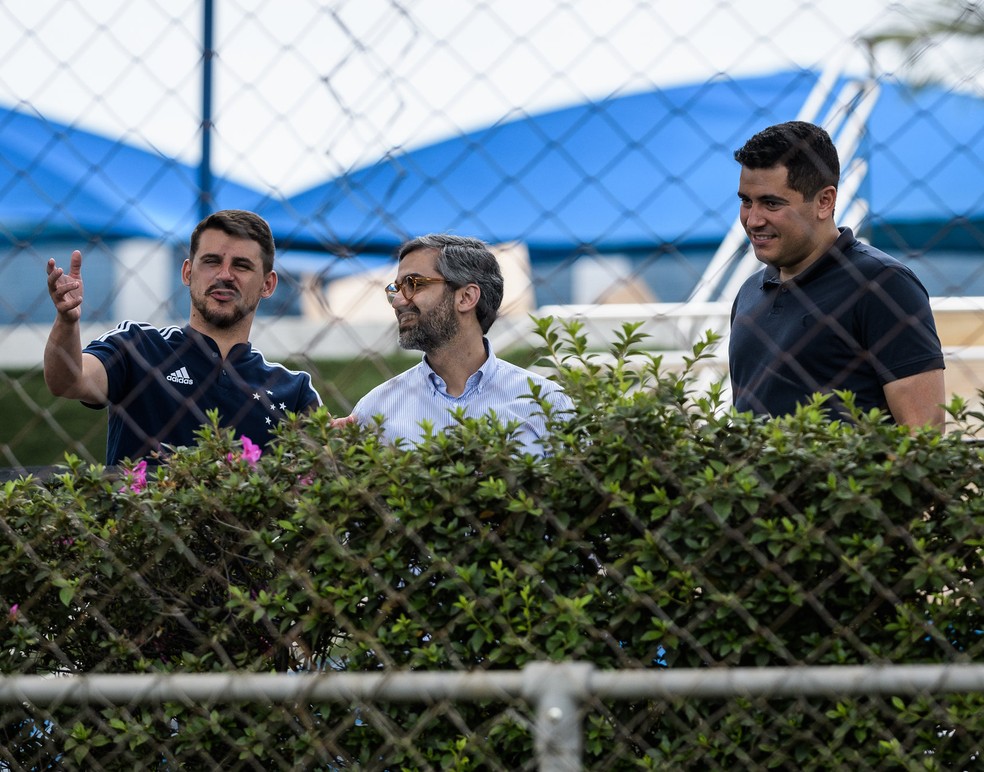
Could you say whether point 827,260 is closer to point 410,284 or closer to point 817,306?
point 817,306

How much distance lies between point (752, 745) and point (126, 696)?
3.48ft

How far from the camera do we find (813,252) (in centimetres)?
294

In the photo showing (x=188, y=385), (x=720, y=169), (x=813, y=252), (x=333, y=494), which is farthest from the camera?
(x=720, y=169)

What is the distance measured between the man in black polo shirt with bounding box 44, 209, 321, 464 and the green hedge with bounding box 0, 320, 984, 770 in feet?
2.13

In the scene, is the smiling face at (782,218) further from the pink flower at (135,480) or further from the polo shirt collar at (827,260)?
the pink flower at (135,480)

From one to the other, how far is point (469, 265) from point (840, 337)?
3.96 feet

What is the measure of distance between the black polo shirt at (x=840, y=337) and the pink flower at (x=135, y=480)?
128 centimetres

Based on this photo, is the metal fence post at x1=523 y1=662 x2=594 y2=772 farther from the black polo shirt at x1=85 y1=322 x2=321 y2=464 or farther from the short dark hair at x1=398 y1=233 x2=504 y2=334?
the short dark hair at x1=398 y1=233 x2=504 y2=334

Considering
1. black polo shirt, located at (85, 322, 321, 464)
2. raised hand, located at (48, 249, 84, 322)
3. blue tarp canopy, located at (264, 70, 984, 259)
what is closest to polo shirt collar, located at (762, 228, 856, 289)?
blue tarp canopy, located at (264, 70, 984, 259)

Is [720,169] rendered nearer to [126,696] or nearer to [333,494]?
[333,494]

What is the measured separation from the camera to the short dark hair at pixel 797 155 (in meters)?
2.78

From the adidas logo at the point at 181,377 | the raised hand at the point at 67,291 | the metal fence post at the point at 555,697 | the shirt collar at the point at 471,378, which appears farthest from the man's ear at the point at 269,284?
the metal fence post at the point at 555,697

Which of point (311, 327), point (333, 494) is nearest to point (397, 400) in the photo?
point (333, 494)

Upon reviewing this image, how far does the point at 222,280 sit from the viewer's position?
10.5 ft
